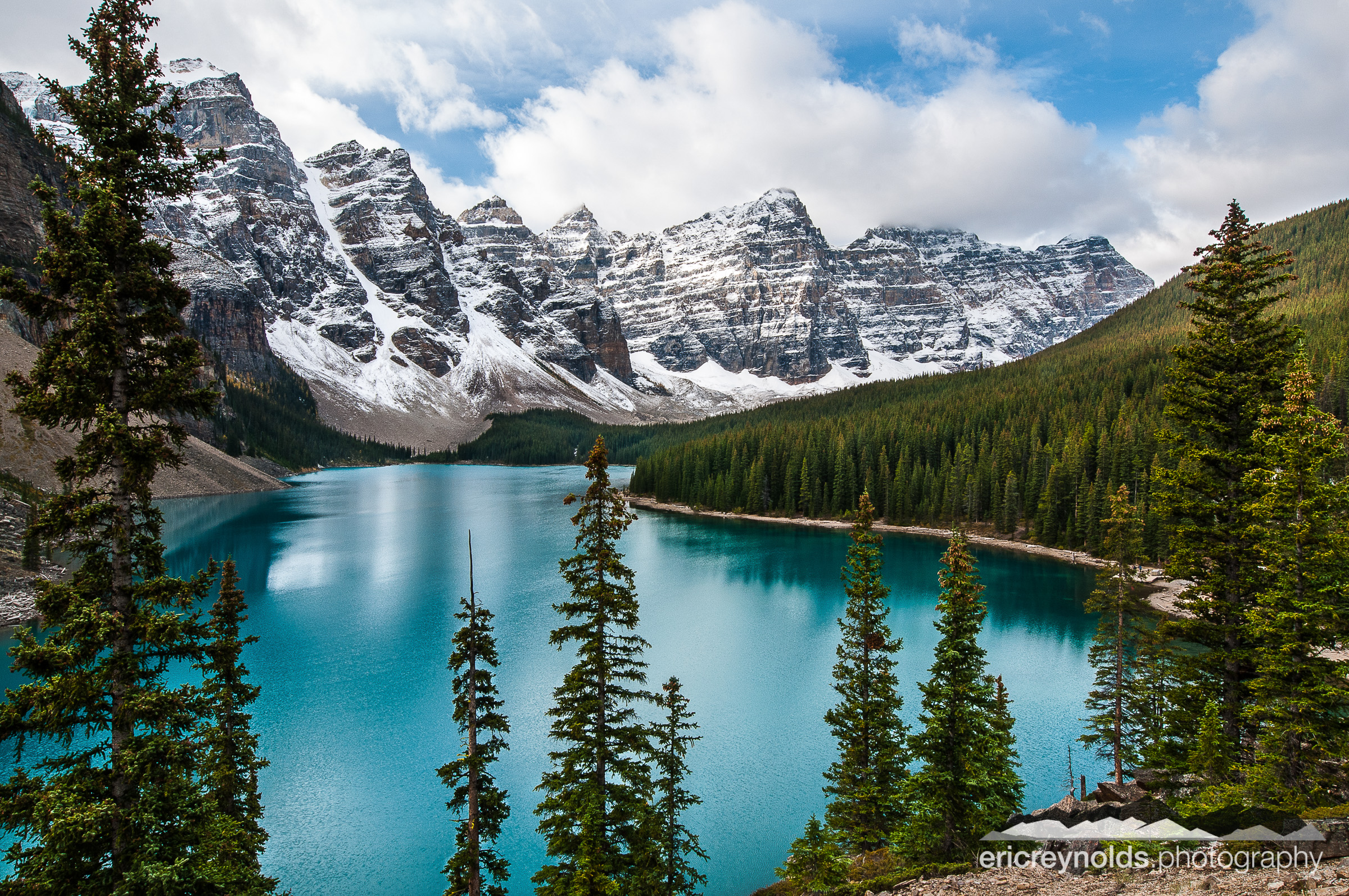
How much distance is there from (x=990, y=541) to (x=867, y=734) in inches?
2479

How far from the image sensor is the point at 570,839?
46.1ft

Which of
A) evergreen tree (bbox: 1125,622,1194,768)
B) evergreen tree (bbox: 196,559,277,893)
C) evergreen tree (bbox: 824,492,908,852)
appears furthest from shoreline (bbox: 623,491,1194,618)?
evergreen tree (bbox: 196,559,277,893)

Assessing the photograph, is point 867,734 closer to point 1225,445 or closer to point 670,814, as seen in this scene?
point 670,814

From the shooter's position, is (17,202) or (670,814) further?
(17,202)

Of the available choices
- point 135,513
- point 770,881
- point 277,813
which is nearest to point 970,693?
point 770,881

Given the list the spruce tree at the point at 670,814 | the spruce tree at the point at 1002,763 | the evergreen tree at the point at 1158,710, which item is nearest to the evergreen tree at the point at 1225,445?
the evergreen tree at the point at 1158,710

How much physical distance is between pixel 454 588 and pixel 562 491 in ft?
242

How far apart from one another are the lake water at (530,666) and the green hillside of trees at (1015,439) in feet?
31.8

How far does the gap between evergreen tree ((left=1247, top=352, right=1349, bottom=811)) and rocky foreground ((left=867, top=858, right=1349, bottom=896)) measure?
12.8ft

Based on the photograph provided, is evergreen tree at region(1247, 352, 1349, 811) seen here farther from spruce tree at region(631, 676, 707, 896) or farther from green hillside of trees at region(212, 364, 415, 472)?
green hillside of trees at region(212, 364, 415, 472)

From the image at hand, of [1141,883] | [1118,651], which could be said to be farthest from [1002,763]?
[1118,651]

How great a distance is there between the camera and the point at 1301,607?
12.8 metres

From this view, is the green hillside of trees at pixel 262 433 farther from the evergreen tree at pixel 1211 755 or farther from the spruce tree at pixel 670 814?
the evergreen tree at pixel 1211 755

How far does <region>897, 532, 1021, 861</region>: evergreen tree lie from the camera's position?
1462cm
